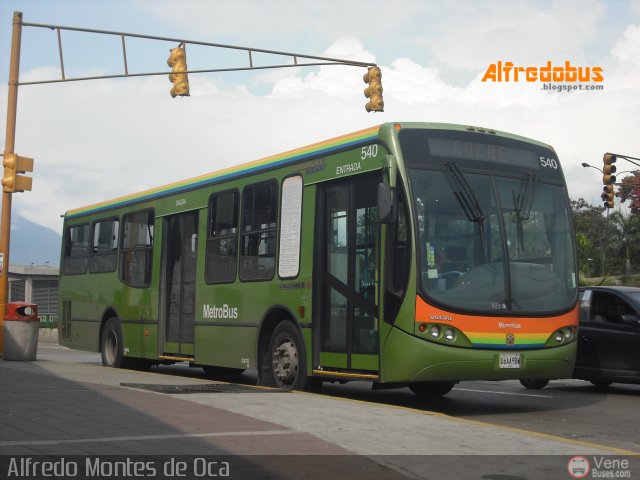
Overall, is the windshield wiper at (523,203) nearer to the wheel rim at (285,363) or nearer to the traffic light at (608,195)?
the wheel rim at (285,363)

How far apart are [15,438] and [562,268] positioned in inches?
→ 274

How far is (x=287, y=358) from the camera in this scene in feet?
43.2

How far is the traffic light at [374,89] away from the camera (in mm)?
19641

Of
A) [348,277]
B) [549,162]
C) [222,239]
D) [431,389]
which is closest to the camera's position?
[348,277]

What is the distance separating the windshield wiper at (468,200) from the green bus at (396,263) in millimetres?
15

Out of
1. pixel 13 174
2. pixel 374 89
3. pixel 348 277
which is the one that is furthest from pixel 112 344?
pixel 348 277

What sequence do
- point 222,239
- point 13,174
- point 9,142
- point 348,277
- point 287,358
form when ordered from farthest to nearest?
point 9,142 < point 13,174 < point 222,239 < point 287,358 < point 348,277

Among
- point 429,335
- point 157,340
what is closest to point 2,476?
point 429,335

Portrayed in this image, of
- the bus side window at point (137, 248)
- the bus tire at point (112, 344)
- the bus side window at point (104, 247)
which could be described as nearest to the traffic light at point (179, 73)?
the bus side window at point (137, 248)

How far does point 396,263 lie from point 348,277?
3.49 feet

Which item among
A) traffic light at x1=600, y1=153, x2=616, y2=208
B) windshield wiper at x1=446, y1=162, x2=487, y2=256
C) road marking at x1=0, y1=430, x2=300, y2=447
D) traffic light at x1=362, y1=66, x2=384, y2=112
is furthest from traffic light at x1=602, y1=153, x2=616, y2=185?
road marking at x1=0, y1=430, x2=300, y2=447

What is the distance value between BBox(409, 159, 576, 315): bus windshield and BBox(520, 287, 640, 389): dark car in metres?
2.74

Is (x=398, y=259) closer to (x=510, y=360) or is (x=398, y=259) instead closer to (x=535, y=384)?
(x=510, y=360)

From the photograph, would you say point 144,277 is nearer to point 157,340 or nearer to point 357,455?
point 157,340
